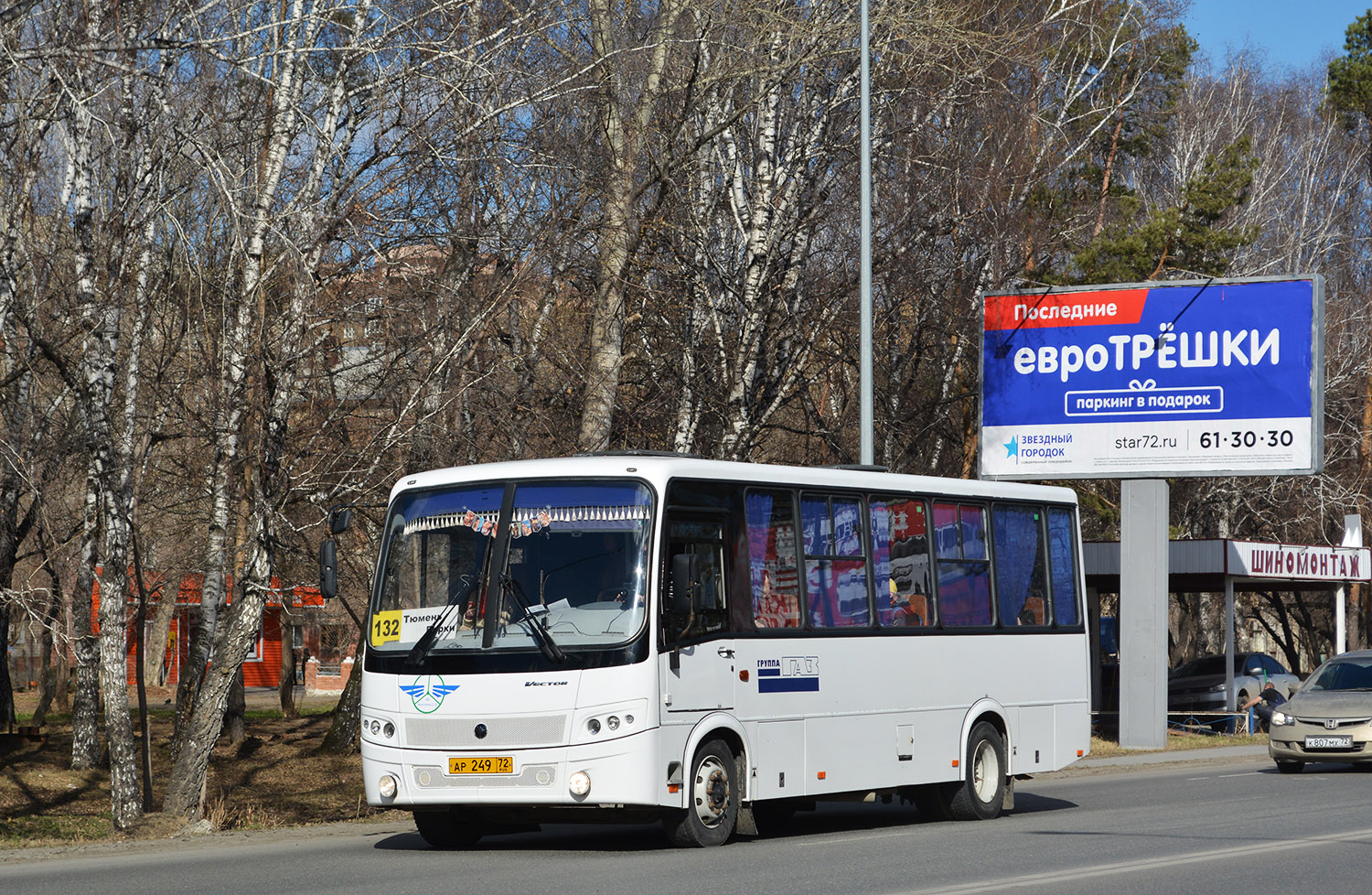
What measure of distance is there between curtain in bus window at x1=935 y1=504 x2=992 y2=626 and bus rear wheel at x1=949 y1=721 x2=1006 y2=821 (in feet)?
3.53

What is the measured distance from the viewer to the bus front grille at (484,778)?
38.6 feet

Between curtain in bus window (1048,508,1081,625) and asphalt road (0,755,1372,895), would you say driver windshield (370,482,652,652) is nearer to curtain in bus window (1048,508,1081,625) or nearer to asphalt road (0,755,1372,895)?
asphalt road (0,755,1372,895)

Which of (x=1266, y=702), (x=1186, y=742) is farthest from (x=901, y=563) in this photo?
(x=1266, y=702)

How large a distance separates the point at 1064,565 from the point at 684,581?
634cm

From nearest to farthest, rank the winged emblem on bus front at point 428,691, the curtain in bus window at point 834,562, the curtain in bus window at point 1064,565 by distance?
the winged emblem on bus front at point 428,691
the curtain in bus window at point 834,562
the curtain in bus window at point 1064,565

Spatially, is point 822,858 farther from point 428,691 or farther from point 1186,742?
point 1186,742

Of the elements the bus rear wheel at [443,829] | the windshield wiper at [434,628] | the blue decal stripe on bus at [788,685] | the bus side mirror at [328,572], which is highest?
the bus side mirror at [328,572]

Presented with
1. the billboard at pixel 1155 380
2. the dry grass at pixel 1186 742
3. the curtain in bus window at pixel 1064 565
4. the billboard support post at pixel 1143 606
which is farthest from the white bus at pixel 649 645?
the billboard support post at pixel 1143 606

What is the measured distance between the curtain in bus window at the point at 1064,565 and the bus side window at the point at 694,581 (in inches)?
207

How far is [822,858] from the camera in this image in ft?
38.2

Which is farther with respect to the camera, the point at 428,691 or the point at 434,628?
the point at 434,628

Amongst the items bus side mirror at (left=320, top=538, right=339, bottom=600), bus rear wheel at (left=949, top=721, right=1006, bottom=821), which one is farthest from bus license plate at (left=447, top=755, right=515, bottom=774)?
bus rear wheel at (left=949, top=721, right=1006, bottom=821)

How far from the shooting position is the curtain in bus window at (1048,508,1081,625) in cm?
1680

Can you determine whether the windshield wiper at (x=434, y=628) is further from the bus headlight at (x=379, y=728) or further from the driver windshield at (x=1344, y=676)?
the driver windshield at (x=1344, y=676)
